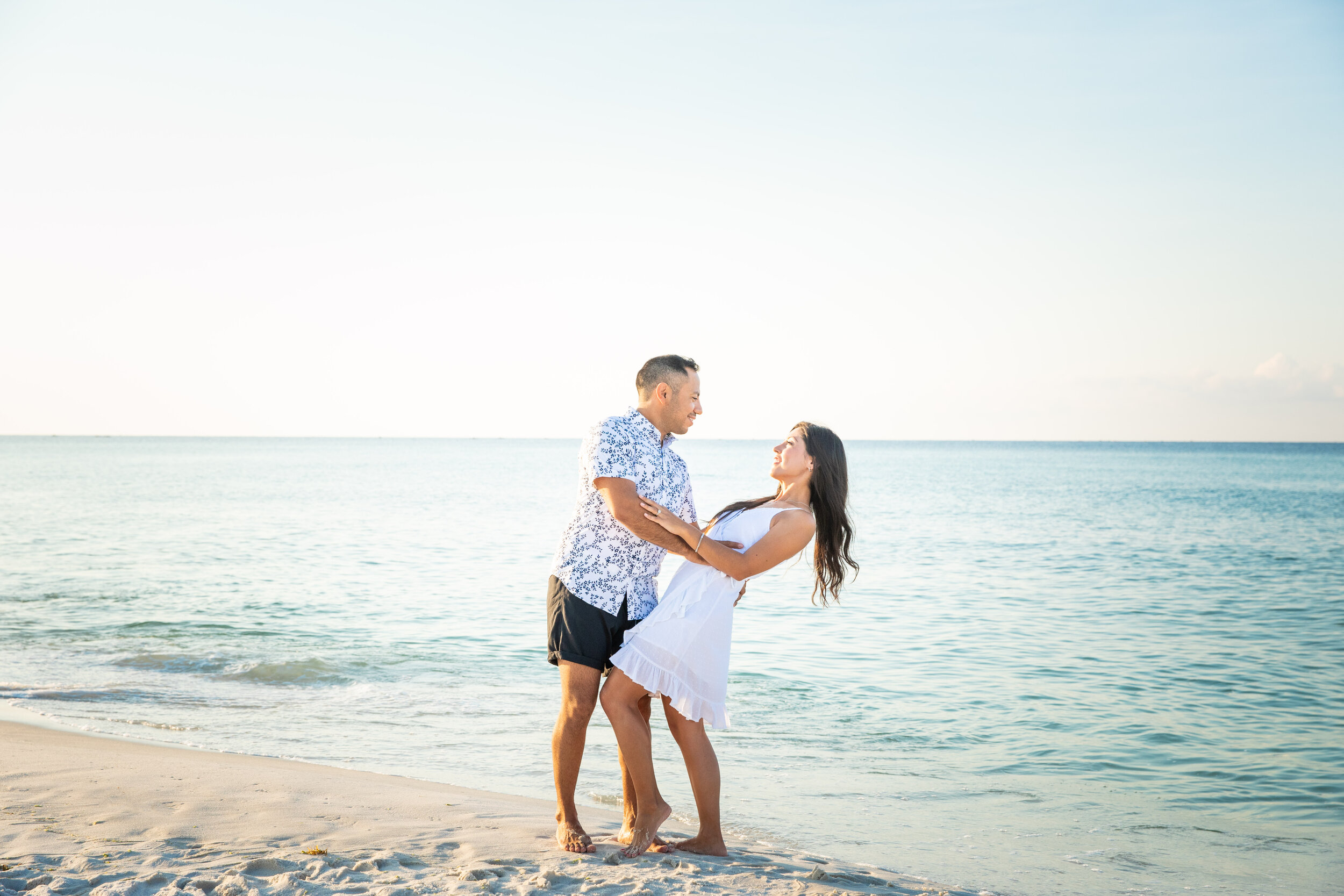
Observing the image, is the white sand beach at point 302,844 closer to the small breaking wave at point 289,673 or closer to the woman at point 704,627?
the woman at point 704,627

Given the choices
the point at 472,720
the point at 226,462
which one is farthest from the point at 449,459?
the point at 472,720

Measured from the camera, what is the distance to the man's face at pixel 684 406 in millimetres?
3857

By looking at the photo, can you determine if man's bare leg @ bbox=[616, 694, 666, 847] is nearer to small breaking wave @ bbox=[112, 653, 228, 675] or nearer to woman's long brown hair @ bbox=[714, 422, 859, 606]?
woman's long brown hair @ bbox=[714, 422, 859, 606]

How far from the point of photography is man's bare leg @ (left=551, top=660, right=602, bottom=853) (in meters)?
3.86

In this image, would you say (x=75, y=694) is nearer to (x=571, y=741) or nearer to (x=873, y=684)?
(x=571, y=741)

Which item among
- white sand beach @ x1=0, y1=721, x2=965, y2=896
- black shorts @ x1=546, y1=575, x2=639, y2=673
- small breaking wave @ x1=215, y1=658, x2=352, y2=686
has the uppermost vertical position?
black shorts @ x1=546, y1=575, x2=639, y2=673

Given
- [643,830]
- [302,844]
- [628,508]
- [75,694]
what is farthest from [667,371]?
[75,694]

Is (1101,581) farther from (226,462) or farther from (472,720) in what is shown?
(226,462)

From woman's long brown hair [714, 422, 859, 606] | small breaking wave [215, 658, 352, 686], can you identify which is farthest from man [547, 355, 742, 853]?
small breaking wave [215, 658, 352, 686]

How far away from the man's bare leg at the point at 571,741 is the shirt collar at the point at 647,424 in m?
0.98

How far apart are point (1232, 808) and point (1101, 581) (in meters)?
10.8

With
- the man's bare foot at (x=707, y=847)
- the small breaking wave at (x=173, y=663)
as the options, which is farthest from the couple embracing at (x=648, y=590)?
the small breaking wave at (x=173, y=663)

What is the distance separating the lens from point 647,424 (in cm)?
387

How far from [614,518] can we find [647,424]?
1.35ft
